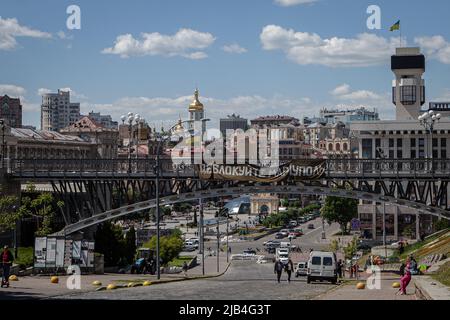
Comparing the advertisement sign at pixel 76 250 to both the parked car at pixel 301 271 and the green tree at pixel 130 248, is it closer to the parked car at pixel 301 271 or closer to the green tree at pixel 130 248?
the parked car at pixel 301 271

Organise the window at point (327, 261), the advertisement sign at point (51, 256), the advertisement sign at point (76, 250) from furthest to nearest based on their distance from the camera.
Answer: the advertisement sign at point (76, 250)
the advertisement sign at point (51, 256)
the window at point (327, 261)

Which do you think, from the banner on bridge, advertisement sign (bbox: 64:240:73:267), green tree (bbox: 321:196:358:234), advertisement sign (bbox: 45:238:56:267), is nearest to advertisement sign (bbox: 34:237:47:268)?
advertisement sign (bbox: 45:238:56:267)

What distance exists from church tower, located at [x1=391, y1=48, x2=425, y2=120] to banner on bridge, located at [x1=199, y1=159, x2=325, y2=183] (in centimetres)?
8021

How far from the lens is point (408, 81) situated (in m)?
140

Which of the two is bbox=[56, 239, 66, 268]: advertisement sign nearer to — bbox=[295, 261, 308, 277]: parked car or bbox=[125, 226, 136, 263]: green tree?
bbox=[295, 261, 308, 277]: parked car

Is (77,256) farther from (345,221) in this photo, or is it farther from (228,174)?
(345,221)

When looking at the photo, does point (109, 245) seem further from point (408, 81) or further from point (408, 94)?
point (408, 94)

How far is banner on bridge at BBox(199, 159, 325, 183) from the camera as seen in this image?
201 feet

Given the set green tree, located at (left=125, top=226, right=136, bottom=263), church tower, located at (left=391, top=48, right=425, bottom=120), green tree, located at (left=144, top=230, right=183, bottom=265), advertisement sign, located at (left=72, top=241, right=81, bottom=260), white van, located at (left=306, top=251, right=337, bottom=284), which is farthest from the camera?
church tower, located at (left=391, top=48, right=425, bottom=120)

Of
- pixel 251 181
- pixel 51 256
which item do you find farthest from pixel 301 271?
pixel 51 256

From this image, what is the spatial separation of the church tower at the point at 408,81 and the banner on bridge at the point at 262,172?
80215 mm

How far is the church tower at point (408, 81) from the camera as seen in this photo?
140 m

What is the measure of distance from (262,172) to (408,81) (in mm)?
81973

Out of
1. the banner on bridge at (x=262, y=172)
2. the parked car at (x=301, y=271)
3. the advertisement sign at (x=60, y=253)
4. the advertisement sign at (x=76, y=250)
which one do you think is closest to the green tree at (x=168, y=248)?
the banner on bridge at (x=262, y=172)
